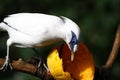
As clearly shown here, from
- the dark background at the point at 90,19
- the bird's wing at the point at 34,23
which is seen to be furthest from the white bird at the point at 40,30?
the dark background at the point at 90,19

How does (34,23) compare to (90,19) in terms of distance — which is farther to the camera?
(90,19)

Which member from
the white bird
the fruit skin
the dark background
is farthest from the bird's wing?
the dark background

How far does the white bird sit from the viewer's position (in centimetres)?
163

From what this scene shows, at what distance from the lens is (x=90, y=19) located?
343 centimetres

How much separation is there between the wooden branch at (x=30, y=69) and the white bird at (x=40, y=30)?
0.09m

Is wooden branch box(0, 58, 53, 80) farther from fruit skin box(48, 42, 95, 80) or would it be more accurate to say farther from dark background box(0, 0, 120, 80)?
dark background box(0, 0, 120, 80)

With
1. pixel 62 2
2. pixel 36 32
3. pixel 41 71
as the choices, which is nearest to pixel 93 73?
pixel 41 71

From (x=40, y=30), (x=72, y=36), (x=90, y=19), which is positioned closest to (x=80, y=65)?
(x=72, y=36)

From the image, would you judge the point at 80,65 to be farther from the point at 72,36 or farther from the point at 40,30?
the point at 40,30

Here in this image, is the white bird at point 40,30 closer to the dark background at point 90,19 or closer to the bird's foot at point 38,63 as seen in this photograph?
the bird's foot at point 38,63

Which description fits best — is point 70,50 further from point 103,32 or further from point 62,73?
point 103,32

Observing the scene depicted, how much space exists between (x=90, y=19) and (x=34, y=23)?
173cm

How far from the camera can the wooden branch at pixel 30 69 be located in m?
1.45

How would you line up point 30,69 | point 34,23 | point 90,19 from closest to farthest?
point 30,69
point 34,23
point 90,19
